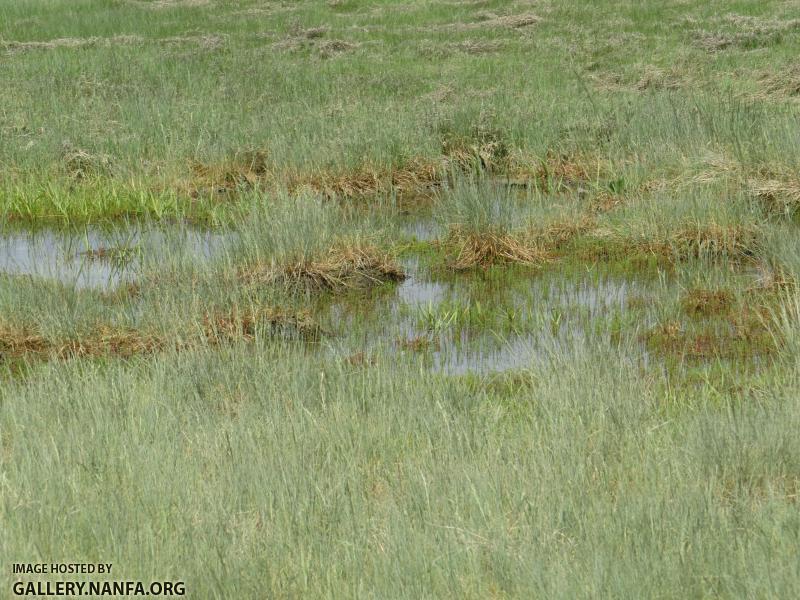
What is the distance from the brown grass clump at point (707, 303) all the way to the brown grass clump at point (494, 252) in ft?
4.88

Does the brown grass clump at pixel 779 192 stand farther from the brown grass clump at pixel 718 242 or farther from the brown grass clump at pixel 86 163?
the brown grass clump at pixel 86 163

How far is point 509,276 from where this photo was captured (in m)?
8.59

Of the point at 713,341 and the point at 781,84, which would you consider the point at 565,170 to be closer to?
the point at 781,84

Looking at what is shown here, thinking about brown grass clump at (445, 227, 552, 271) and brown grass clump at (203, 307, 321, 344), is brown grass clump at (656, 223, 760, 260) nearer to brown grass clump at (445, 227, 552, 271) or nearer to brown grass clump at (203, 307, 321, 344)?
brown grass clump at (445, 227, 552, 271)

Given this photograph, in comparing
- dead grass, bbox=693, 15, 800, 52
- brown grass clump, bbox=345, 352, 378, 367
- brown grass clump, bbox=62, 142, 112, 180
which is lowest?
brown grass clump, bbox=345, 352, 378, 367

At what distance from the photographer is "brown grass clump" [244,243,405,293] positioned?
8250mm

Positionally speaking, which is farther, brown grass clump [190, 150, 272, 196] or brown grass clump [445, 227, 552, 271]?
brown grass clump [190, 150, 272, 196]

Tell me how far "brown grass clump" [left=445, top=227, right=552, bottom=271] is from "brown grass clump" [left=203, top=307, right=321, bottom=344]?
5.74ft

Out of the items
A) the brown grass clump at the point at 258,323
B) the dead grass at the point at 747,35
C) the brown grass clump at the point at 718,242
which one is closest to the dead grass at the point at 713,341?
the brown grass clump at the point at 718,242

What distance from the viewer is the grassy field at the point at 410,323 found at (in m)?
3.72

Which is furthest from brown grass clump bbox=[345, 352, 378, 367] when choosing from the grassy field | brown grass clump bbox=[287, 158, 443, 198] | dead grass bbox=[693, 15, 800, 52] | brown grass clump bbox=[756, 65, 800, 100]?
dead grass bbox=[693, 15, 800, 52]

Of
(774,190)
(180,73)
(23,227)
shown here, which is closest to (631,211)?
(774,190)

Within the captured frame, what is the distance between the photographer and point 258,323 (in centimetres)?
730

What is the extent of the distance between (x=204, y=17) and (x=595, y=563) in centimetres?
2176
